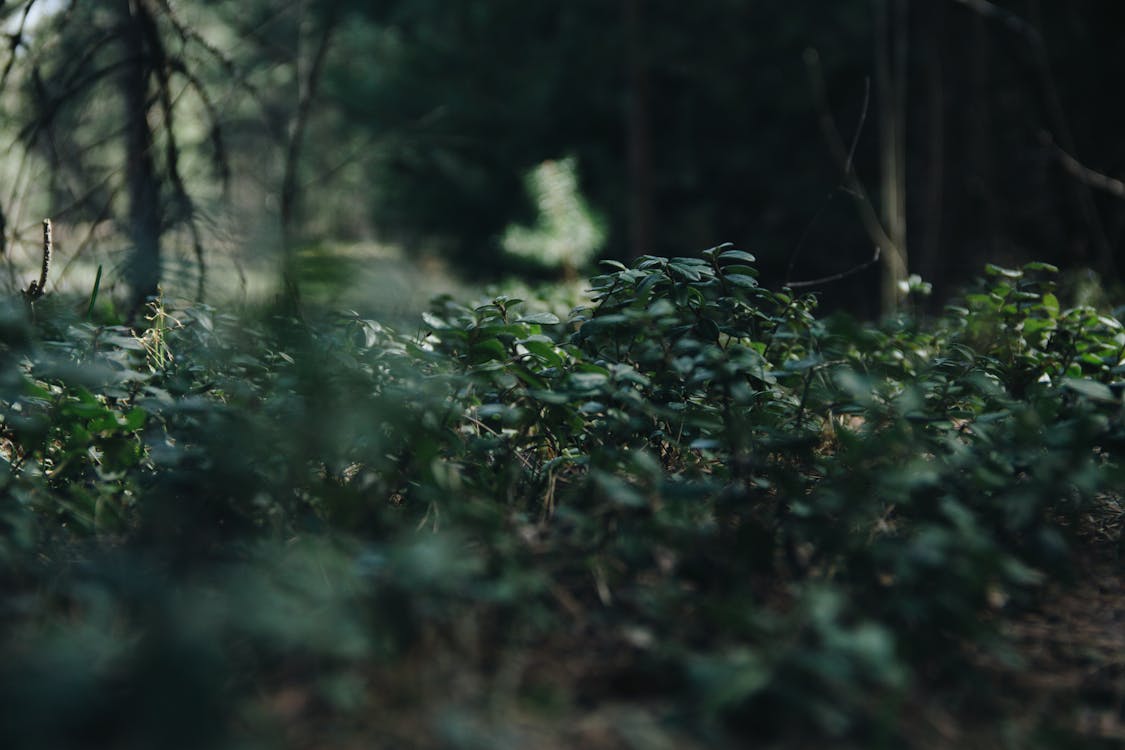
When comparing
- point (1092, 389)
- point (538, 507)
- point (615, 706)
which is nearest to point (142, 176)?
point (538, 507)

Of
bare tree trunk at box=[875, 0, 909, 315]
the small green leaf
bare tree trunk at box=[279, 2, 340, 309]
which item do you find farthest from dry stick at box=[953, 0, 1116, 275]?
the small green leaf

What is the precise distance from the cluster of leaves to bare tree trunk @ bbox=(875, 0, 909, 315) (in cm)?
183

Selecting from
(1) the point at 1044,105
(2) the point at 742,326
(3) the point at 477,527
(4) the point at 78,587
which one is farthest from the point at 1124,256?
(4) the point at 78,587

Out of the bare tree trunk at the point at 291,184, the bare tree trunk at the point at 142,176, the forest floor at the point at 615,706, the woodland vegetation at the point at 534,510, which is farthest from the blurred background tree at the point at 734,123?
the forest floor at the point at 615,706

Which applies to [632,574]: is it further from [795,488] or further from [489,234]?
[489,234]

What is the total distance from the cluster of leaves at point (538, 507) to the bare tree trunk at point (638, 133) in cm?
573

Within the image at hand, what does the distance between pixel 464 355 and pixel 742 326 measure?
0.69 metres

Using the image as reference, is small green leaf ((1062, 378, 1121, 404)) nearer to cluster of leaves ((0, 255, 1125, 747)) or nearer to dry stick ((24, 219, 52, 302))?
cluster of leaves ((0, 255, 1125, 747))

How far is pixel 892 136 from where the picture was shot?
5328 millimetres

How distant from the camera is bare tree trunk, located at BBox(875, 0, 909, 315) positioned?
16.4 feet

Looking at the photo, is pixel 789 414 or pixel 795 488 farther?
pixel 789 414

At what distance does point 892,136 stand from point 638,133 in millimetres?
3238

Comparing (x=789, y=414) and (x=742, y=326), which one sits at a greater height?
(x=742, y=326)

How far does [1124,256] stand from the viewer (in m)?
7.21
